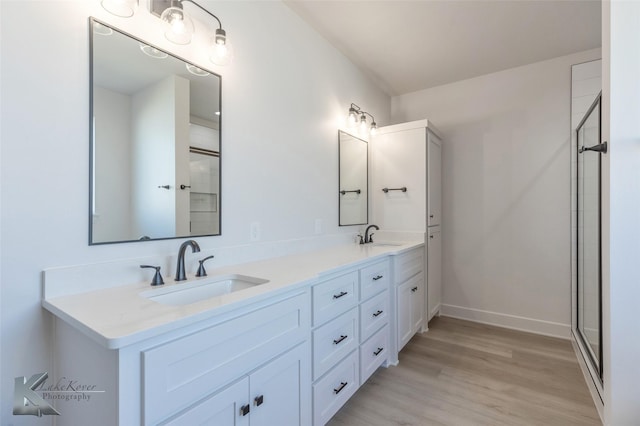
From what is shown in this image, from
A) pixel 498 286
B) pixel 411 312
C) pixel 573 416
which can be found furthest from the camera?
pixel 498 286

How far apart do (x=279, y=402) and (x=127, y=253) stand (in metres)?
0.86

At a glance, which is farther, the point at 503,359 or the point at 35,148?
the point at 503,359

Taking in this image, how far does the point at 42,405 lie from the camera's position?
101 cm

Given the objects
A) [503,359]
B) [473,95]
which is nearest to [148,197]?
[503,359]

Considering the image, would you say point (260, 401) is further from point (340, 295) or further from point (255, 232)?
point (255, 232)

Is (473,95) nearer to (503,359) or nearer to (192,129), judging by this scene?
(503,359)

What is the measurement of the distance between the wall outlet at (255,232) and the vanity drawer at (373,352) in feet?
3.03

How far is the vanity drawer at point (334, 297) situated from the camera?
4.68 feet

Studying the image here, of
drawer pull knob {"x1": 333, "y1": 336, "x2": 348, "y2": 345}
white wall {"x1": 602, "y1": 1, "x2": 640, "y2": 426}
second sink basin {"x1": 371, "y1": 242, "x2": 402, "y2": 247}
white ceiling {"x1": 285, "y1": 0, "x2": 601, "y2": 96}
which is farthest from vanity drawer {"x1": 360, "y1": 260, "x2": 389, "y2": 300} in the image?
white ceiling {"x1": 285, "y1": 0, "x2": 601, "y2": 96}

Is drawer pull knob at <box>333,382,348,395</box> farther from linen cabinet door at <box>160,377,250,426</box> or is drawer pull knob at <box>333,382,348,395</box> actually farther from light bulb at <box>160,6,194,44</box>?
light bulb at <box>160,6,194,44</box>

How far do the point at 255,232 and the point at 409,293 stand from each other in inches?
55.0

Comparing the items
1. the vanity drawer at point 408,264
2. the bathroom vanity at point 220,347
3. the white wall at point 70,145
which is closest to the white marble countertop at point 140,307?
the bathroom vanity at point 220,347

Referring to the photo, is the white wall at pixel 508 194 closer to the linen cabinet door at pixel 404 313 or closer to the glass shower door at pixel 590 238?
the glass shower door at pixel 590 238

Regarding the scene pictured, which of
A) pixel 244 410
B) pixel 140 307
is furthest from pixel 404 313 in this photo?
pixel 140 307
